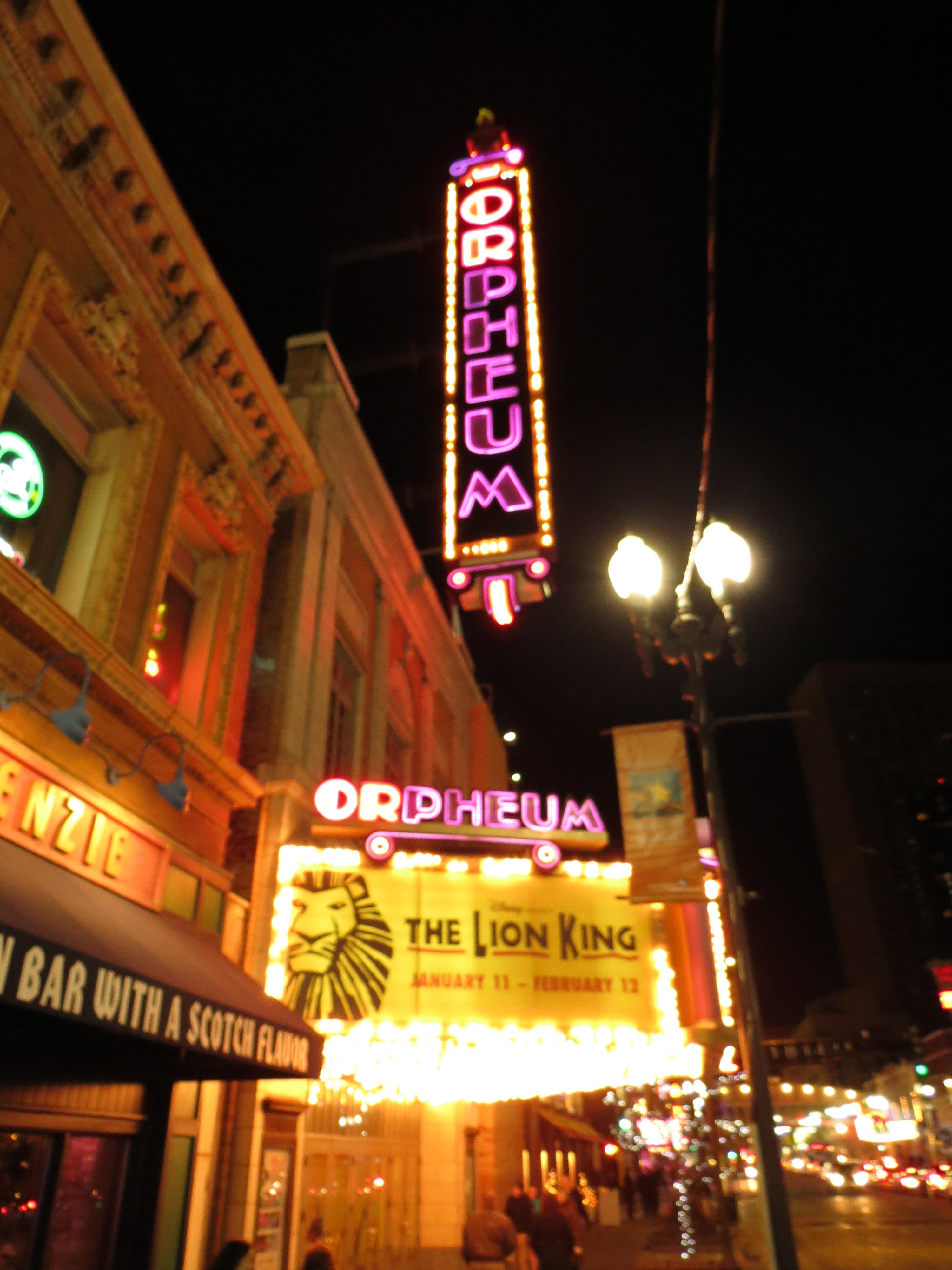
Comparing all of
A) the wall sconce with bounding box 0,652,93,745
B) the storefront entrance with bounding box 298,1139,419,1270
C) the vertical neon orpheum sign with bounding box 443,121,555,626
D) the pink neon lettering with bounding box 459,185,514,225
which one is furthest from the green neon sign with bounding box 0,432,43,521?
the pink neon lettering with bounding box 459,185,514,225

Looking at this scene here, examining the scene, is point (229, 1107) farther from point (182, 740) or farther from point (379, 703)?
point (379, 703)

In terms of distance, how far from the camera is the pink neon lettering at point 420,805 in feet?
41.3

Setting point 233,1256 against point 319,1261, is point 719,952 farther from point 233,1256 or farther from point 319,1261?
point 233,1256

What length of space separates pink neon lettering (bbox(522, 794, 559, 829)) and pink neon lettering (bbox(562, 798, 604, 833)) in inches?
5.9

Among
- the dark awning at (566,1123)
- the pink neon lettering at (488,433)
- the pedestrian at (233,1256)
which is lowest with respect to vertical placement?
the pedestrian at (233,1256)

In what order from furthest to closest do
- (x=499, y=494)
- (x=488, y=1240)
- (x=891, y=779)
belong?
1. (x=891, y=779)
2. (x=499, y=494)
3. (x=488, y=1240)

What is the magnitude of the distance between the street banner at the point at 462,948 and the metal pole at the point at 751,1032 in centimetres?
222

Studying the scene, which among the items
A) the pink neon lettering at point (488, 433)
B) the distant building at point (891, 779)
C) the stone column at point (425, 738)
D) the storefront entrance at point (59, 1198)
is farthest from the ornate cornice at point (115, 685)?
the distant building at point (891, 779)

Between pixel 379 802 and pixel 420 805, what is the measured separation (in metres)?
0.58

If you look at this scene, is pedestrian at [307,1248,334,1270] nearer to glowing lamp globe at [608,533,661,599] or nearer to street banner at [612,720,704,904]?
street banner at [612,720,704,904]

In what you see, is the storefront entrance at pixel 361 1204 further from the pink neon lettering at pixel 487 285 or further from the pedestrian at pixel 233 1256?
the pink neon lettering at pixel 487 285

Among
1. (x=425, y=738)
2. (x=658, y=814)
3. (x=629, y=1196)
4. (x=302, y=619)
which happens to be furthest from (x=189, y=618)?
(x=629, y=1196)

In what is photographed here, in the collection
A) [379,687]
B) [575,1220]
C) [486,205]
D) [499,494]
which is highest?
[486,205]

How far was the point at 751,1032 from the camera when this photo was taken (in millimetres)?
9508
